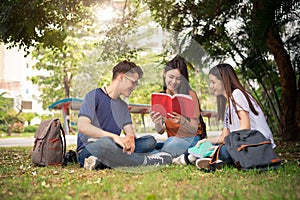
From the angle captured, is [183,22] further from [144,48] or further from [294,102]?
[144,48]

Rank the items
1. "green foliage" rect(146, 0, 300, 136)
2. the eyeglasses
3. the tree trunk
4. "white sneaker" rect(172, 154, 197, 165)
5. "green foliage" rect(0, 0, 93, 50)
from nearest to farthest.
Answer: the eyeglasses
"white sneaker" rect(172, 154, 197, 165)
"green foliage" rect(0, 0, 93, 50)
"green foliage" rect(146, 0, 300, 136)
the tree trunk

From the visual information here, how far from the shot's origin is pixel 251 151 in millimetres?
3463

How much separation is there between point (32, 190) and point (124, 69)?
1.54m

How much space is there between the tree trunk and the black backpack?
529 centimetres

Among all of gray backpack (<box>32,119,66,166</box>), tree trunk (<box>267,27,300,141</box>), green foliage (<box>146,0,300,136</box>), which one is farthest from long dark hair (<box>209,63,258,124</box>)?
tree trunk (<box>267,27,300,141</box>)

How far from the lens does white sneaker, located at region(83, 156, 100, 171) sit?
3882 mm

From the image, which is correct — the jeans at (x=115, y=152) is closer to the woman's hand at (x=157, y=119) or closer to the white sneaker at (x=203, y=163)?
the woman's hand at (x=157, y=119)

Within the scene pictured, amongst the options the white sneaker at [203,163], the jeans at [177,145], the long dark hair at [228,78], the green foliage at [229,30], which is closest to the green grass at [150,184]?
the white sneaker at [203,163]

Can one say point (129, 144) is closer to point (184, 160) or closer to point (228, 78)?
point (184, 160)

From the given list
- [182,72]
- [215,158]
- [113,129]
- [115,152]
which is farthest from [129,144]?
[182,72]

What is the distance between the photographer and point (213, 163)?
367 cm

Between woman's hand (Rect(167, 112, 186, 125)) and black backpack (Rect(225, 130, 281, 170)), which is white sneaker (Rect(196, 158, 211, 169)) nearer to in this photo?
black backpack (Rect(225, 130, 281, 170))

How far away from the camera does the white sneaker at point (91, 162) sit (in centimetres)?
388

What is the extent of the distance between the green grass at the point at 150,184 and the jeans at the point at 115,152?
0.13 metres
